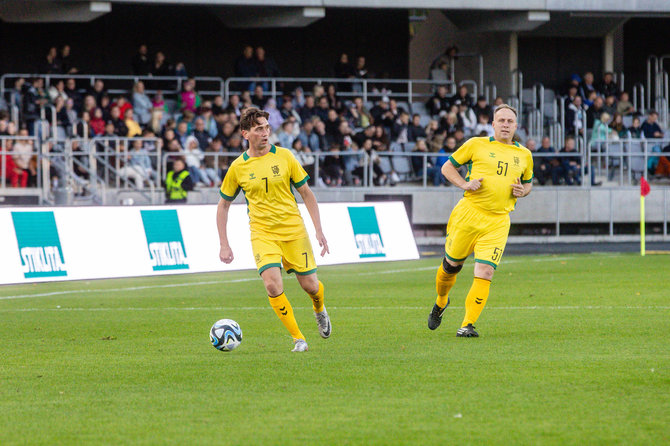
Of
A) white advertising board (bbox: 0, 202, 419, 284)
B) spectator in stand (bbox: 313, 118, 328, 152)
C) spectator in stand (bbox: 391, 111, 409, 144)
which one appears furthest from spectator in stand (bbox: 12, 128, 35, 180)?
spectator in stand (bbox: 391, 111, 409, 144)

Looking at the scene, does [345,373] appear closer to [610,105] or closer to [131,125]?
[131,125]

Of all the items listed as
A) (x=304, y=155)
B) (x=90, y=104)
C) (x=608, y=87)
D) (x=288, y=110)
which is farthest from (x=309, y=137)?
(x=608, y=87)

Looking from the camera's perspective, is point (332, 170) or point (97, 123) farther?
point (332, 170)

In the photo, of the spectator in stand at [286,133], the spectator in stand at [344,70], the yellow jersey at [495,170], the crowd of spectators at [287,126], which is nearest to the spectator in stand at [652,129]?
the crowd of spectators at [287,126]

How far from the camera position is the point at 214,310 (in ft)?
47.6

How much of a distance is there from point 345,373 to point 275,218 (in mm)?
1914

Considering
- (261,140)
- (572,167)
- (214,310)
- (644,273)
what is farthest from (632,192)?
(261,140)

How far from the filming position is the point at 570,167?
31.5 m

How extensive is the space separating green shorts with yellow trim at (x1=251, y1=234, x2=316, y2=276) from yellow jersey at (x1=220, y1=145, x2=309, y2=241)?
56mm

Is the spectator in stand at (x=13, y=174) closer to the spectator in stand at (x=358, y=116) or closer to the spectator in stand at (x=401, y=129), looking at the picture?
the spectator in stand at (x=358, y=116)

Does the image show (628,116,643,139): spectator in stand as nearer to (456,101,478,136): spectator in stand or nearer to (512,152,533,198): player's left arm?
(456,101,478,136): spectator in stand

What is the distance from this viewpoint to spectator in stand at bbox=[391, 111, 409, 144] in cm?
3156

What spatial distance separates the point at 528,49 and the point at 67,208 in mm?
26032

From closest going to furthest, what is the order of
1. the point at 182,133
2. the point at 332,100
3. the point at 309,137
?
the point at 182,133 → the point at 309,137 → the point at 332,100
